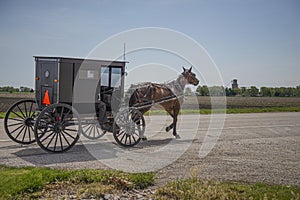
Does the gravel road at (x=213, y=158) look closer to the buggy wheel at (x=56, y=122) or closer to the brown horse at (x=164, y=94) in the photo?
the buggy wheel at (x=56, y=122)

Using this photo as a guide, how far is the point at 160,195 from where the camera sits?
5156 mm

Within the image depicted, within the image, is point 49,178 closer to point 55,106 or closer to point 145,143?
point 55,106

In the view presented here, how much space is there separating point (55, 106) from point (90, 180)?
2.99 m

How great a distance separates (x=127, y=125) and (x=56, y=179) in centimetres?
361

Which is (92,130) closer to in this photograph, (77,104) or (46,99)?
(77,104)

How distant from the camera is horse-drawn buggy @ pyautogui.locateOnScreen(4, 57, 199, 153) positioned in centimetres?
825

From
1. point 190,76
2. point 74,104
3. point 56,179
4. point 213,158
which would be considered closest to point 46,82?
point 74,104

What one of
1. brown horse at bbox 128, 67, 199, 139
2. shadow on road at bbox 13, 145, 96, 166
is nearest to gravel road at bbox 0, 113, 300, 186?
shadow on road at bbox 13, 145, 96, 166

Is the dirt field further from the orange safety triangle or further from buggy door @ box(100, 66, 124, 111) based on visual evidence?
the orange safety triangle

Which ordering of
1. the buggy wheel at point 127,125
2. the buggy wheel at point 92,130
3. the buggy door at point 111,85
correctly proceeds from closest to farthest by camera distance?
the buggy wheel at point 127,125 < the buggy wheel at point 92,130 < the buggy door at point 111,85

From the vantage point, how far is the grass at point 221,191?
4.97 meters

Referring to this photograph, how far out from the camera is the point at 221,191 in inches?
201

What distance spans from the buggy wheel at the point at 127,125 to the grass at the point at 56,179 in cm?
287

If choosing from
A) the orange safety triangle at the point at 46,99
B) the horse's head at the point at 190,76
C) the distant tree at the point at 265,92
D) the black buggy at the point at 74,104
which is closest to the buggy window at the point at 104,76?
the black buggy at the point at 74,104
